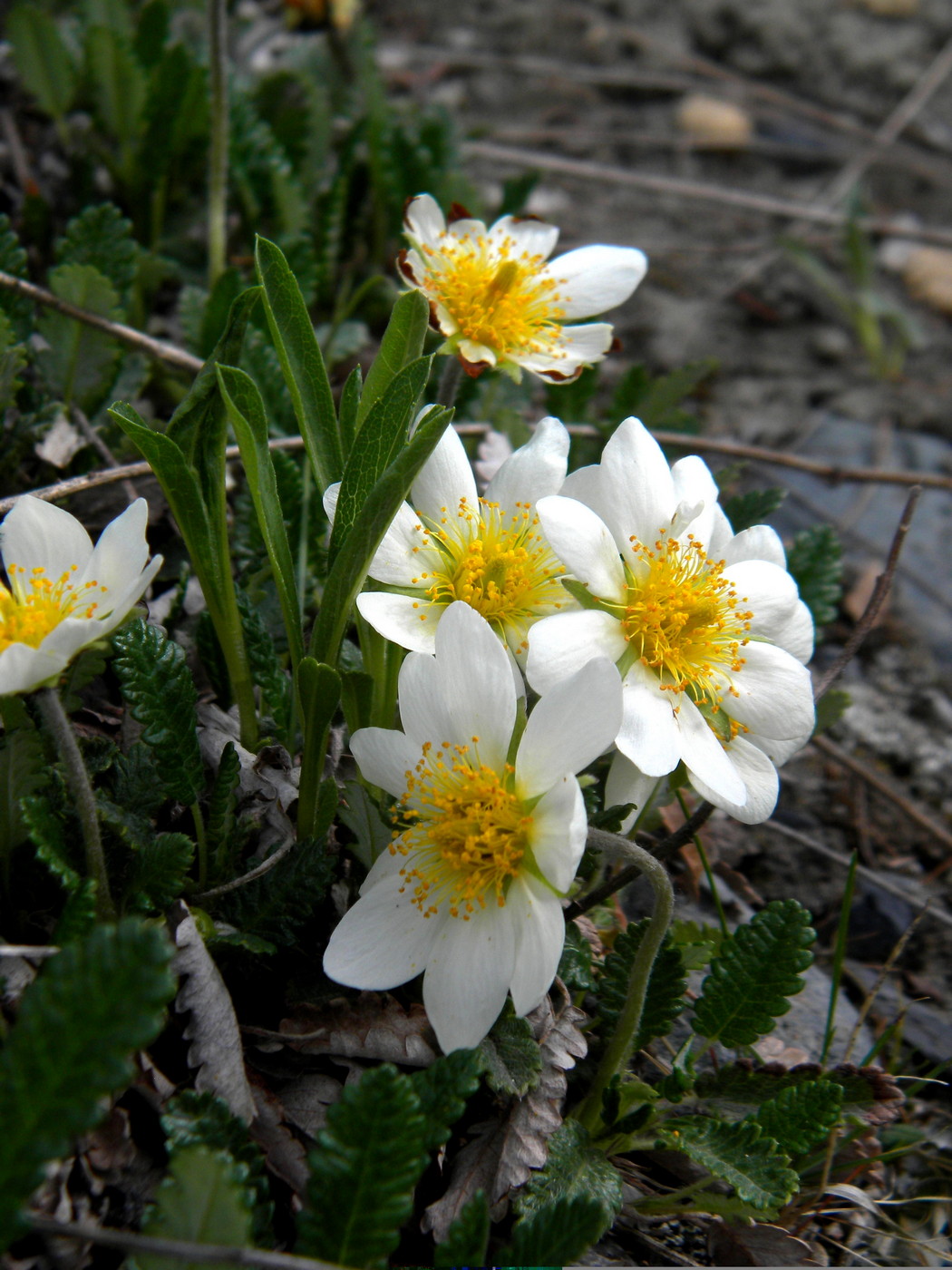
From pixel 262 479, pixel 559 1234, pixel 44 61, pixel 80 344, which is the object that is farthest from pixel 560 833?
pixel 44 61

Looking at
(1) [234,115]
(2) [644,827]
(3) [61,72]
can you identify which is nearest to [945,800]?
(2) [644,827]

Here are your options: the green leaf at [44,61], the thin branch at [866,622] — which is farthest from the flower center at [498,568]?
the green leaf at [44,61]

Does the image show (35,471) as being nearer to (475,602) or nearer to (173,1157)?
(475,602)

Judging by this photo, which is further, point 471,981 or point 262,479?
point 262,479

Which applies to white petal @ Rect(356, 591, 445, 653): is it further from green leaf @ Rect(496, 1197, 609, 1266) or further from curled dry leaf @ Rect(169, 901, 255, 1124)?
green leaf @ Rect(496, 1197, 609, 1266)

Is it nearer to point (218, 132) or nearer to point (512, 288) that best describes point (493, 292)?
point (512, 288)

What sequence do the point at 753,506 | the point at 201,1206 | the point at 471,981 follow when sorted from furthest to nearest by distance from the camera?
1. the point at 753,506
2. the point at 471,981
3. the point at 201,1206

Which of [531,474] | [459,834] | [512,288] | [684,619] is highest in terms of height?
[512,288]

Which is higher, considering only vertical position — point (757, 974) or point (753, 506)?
point (753, 506)
